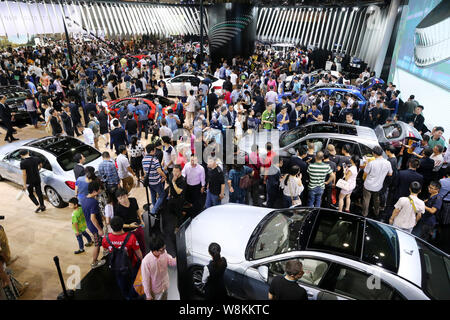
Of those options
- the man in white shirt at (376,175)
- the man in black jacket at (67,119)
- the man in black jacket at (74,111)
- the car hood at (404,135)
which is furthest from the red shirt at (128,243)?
the man in black jacket at (74,111)

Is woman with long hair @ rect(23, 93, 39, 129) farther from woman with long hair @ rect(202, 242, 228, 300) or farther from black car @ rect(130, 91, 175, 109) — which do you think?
woman with long hair @ rect(202, 242, 228, 300)

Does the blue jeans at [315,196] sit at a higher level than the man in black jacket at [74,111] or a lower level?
lower

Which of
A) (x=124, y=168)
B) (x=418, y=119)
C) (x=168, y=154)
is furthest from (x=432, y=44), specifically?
(x=124, y=168)

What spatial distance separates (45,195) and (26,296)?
330 centimetres

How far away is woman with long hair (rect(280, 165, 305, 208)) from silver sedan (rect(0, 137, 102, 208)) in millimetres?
4474

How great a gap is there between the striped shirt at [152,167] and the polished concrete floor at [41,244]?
4.14 feet

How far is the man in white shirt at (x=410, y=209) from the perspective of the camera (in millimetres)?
4570

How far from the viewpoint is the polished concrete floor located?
15.8ft

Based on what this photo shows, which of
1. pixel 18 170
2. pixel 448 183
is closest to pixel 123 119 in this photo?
pixel 18 170

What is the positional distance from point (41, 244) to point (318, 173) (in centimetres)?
582

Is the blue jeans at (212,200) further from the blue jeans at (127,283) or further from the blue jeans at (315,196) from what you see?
the blue jeans at (127,283)

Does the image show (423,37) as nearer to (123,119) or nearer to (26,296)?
(123,119)

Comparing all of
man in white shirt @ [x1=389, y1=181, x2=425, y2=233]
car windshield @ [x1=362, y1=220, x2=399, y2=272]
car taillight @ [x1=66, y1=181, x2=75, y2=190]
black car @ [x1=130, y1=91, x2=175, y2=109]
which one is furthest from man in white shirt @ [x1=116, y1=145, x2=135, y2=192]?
black car @ [x1=130, y1=91, x2=175, y2=109]

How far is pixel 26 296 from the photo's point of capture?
4.55 metres
